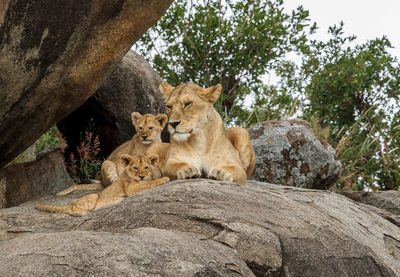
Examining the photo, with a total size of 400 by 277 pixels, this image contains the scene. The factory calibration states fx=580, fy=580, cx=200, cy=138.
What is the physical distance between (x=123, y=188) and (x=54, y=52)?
1.77m

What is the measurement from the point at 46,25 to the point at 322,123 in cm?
902

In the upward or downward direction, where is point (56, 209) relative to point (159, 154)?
downward

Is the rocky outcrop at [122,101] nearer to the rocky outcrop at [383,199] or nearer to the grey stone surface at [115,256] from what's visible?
the rocky outcrop at [383,199]

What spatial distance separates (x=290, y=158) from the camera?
966cm

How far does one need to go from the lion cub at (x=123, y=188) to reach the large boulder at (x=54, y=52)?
975mm

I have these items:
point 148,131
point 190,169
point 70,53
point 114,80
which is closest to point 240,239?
point 190,169

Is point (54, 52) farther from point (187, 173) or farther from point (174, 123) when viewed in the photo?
point (187, 173)

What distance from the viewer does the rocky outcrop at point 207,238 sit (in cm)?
339

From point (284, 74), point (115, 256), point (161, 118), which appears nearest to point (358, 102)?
point (284, 74)

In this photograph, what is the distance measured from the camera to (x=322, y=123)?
13734 mm

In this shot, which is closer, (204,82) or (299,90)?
(204,82)

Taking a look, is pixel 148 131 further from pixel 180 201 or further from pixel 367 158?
pixel 367 158

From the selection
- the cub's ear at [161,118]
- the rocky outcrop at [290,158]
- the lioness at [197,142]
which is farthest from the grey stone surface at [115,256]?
the rocky outcrop at [290,158]

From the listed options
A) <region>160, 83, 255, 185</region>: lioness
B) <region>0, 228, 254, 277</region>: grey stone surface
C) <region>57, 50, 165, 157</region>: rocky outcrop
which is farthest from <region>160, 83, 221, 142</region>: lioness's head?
<region>57, 50, 165, 157</region>: rocky outcrop
